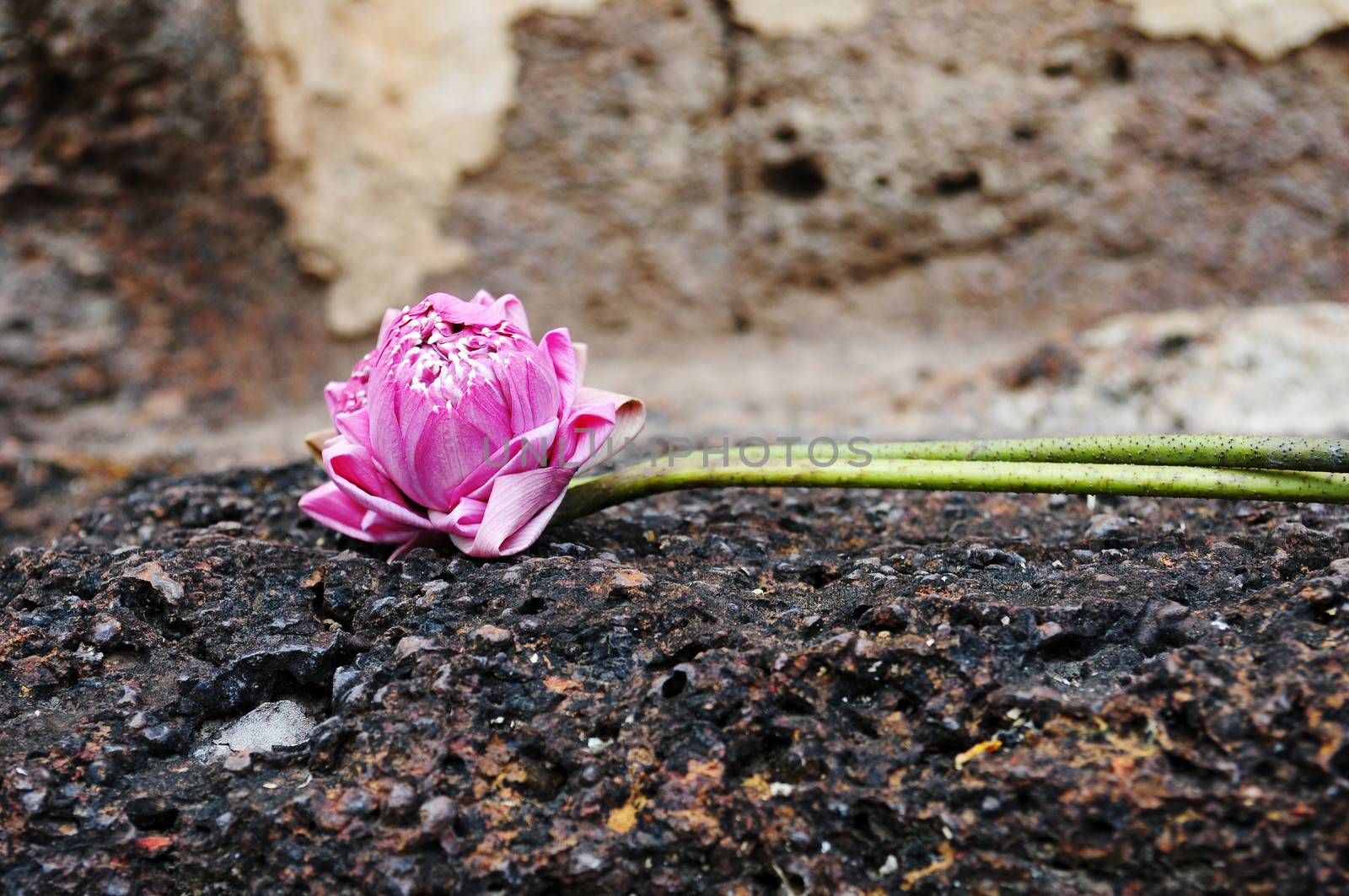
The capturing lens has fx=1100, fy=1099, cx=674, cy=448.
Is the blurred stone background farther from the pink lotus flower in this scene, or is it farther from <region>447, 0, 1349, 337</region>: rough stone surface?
the pink lotus flower


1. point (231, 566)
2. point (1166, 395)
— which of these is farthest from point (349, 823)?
point (1166, 395)

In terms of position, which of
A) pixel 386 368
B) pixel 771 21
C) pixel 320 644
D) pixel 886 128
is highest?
pixel 771 21

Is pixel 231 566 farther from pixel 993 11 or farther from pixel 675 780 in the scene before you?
pixel 993 11

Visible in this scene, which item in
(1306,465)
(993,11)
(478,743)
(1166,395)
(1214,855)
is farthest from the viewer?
(993,11)

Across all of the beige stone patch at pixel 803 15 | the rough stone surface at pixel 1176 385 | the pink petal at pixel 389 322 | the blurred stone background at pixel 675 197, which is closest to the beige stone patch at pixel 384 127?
the blurred stone background at pixel 675 197

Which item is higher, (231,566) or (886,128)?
(886,128)

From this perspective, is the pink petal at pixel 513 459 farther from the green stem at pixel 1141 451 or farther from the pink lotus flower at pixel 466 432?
the green stem at pixel 1141 451

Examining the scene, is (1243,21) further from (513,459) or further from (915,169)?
(513,459)

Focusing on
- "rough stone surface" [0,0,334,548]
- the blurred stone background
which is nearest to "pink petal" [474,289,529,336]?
the blurred stone background

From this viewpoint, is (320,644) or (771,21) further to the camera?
(771,21)
